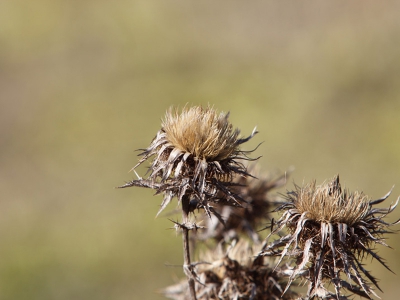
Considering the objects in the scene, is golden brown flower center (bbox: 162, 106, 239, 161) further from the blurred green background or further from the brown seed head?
the blurred green background

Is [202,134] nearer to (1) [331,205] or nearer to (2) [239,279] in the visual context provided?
(1) [331,205]

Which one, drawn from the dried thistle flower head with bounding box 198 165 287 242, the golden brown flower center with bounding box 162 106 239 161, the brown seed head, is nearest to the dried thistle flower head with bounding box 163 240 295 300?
the dried thistle flower head with bounding box 198 165 287 242

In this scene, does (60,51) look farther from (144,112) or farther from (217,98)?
(217,98)

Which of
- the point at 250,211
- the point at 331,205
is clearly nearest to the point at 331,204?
the point at 331,205

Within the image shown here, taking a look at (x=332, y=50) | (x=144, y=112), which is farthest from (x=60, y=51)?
(x=332, y=50)

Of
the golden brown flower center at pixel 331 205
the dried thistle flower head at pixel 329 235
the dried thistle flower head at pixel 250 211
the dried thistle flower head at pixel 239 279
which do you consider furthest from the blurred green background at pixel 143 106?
the golden brown flower center at pixel 331 205

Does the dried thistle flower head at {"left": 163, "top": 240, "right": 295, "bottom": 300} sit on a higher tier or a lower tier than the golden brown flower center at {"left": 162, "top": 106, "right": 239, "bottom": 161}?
lower
